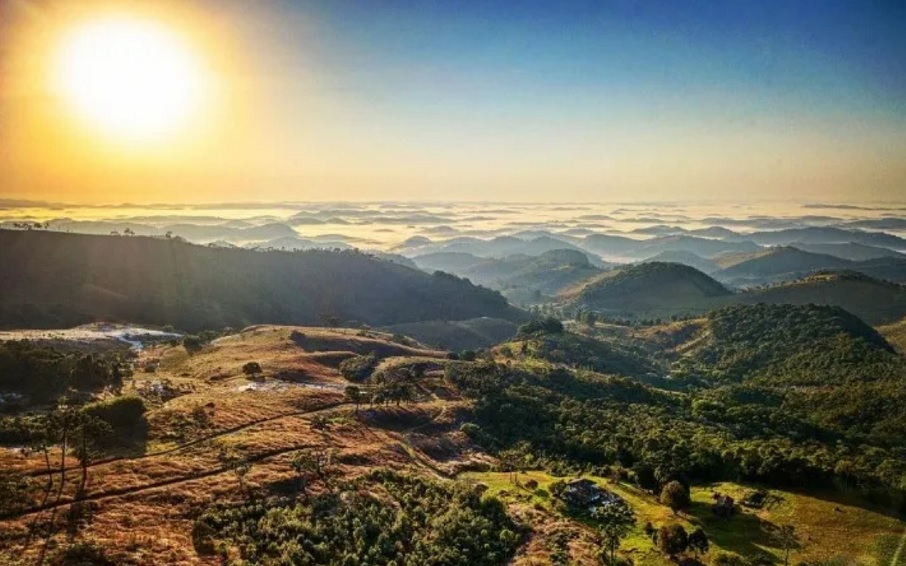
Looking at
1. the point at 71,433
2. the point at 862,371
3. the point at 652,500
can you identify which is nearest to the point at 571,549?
the point at 652,500

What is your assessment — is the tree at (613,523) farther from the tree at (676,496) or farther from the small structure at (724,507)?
the small structure at (724,507)

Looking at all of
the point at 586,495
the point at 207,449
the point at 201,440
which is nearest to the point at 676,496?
the point at 586,495

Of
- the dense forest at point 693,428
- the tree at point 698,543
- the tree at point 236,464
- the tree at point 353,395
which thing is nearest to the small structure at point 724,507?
the dense forest at point 693,428

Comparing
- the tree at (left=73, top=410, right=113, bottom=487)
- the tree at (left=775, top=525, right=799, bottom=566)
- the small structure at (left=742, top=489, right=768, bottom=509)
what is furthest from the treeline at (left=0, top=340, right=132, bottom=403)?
the tree at (left=775, top=525, right=799, bottom=566)

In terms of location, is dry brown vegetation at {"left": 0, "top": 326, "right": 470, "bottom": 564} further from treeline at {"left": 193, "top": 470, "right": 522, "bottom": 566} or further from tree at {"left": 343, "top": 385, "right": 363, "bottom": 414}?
treeline at {"left": 193, "top": 470, "right": 522, "bottom": 566}

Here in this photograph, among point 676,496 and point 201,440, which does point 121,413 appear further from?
point 676,496

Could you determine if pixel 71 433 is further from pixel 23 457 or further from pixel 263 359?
pixel 263 359
